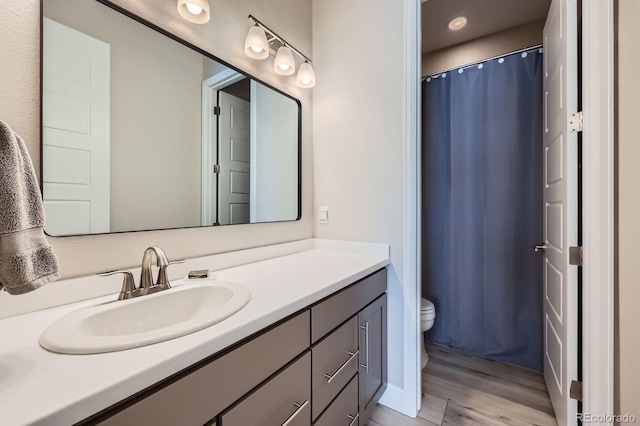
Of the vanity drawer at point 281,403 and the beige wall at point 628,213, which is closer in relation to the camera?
the vanity drawer at point 281,403

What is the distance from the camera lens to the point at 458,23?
86.0 inches

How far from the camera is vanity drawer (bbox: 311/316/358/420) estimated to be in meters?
0.96

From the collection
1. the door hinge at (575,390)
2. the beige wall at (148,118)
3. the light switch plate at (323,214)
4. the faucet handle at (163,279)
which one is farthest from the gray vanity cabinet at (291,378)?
the door hinge at (575,390)

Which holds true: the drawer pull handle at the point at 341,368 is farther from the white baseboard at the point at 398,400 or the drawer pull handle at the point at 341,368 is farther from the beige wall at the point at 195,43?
the beige wall at the point at 195,43

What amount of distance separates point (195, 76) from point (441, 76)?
1.93 m

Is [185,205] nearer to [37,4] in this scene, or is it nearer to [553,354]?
[37,4]

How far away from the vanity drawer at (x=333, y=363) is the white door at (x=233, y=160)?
748 millimetres

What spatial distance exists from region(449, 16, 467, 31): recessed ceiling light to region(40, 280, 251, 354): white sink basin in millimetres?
2531

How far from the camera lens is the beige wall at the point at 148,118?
0.97 metres

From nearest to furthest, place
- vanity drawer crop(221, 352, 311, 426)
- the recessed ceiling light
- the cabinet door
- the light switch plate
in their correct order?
1. vanity drawer crop(221, 352, 311, 426)
2. the cabinet door
3. the light switch plate
4. the recessed ceiling light

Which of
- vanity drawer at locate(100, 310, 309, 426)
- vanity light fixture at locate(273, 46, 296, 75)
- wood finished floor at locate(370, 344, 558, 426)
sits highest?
vanity light fixture at locate(273, 46, 296, 75)

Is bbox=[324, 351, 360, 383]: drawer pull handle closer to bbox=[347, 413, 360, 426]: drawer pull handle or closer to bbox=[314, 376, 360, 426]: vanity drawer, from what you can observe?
bbox=[314, 376, 360, 426]: vanity drawer

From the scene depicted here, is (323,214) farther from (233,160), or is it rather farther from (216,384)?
(216,384)

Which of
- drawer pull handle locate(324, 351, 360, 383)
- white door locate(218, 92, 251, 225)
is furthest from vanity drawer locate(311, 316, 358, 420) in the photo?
white door locate(218, 92, 251, 225)
